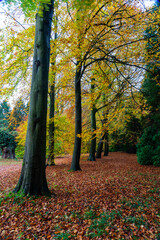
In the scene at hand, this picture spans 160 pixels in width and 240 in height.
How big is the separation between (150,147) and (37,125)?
7907mm

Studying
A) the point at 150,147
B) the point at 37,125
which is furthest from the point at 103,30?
the point at 150,147

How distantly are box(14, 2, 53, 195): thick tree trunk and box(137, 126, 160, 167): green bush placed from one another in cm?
736

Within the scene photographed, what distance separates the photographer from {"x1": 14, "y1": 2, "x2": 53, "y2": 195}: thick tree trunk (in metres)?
3.97

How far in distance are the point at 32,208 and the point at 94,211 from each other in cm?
145

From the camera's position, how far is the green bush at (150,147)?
A: 29.2 feet

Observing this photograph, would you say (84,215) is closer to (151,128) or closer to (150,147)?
(150,147)

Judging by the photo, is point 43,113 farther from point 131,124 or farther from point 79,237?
point 131,124

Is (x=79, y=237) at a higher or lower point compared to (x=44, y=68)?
lower

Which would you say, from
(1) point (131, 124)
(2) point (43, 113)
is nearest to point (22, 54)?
(2) point (43, 113)

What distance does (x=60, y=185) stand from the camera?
5281 mm

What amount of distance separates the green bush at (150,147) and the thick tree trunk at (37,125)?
7360mm

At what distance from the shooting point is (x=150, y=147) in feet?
30.4

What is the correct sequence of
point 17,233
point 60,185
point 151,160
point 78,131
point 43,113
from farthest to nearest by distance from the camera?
point 151,160 < point 78,131 < point 60,185 < point 43,113 < point 17,233

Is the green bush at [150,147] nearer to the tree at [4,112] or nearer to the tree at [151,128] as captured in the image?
the tree at [151,128]
